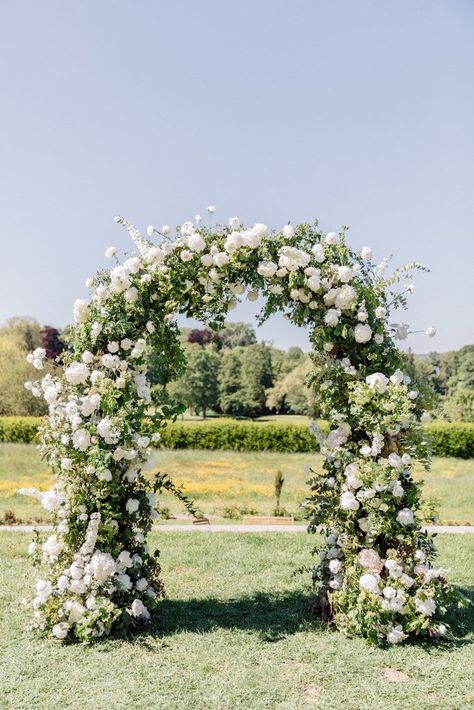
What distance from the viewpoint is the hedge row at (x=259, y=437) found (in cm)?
2573

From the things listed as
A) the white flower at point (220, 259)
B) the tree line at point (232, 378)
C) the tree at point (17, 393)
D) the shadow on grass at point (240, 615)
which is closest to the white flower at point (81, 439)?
the shadow on grass at point (240, 615)

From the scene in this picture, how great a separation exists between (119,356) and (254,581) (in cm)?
371

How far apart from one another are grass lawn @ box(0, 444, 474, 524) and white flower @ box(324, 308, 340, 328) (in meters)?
6.96

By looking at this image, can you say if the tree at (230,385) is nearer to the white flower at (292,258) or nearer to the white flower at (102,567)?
the white flower at (292,258)

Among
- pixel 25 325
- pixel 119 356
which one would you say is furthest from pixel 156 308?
pixel 25 325

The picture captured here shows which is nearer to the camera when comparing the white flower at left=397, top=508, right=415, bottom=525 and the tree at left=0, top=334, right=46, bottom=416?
the white flower at left=397, top=508, right=415, bottom=525

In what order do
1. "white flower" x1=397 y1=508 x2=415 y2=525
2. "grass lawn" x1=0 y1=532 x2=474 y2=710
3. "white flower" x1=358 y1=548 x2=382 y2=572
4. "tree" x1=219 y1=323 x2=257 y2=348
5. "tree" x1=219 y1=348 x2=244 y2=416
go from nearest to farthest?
"grass lawn" x1=0 y1=532 x2=474 y2=710 < "white flower" x1=397 y1=508 x2=415 y2=525 < "white flower" x1=358 y1=548 x2=382 y2=572 < "tree" x1=219 y1=348 x2=244 y2=416 < "tree" x1=219 y1=323 x2=257 y2=348

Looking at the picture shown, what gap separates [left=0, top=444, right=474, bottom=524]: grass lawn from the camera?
15.4 metres

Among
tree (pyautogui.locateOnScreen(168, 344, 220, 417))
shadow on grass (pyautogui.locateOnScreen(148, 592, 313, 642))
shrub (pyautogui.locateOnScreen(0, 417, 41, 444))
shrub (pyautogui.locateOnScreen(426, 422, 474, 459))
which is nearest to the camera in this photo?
shadow on grass (pyautogui.locateOnScreen(148, 592, 313, 642))

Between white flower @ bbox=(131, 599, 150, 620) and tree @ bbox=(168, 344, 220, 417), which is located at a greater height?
tree @ bbox=(168, 344, 220, 417)

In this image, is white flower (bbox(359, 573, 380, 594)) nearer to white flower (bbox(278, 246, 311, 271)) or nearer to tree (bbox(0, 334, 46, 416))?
white flower (bbox(278, 246, 311, 271))

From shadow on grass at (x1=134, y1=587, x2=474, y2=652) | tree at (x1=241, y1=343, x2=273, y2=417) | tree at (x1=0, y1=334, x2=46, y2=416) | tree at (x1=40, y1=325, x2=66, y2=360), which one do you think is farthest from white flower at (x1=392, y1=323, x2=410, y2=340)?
tree at (x1=40, y1=325, x2=66, y2=360)

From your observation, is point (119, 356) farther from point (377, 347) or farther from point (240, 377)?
point (240, 377)

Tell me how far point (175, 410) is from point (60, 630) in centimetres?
238
